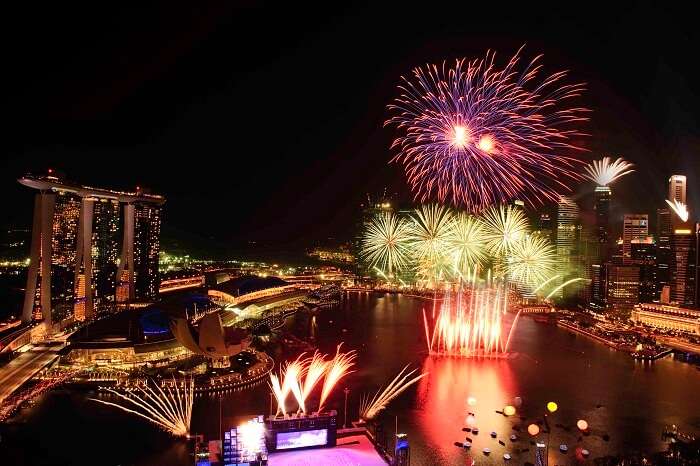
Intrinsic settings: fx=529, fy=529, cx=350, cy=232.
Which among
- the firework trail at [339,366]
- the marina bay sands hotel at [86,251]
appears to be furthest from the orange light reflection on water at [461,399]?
the marina bay sands hotel at [86,251]

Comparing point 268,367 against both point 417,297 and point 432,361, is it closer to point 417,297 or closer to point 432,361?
point 432,361

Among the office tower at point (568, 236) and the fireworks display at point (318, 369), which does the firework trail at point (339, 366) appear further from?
the office tower at point (568, 236)

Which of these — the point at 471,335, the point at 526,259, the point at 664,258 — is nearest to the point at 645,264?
the point at 664,258

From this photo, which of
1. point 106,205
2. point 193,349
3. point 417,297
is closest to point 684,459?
point 193,349

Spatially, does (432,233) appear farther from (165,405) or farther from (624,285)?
(624,285)

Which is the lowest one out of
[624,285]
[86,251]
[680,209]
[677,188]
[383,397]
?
[383,397]

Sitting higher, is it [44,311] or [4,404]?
[44,311]
